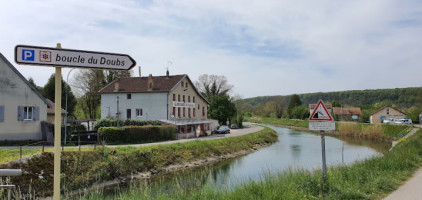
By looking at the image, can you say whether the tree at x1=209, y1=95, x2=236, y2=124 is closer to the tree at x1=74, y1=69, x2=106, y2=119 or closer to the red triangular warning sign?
the tree at x1=74, y1=69, x2=106, y2=119

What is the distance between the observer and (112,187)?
1698cm

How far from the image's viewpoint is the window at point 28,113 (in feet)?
79.4

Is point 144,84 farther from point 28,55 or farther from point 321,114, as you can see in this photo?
point 28,55

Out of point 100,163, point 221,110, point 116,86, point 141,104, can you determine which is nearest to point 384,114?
point 221,110

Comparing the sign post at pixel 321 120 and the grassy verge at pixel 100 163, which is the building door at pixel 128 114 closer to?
the grassy verge at pixel 100 163

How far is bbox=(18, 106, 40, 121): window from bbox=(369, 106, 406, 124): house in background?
62.3m

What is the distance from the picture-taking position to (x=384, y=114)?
67938 mm

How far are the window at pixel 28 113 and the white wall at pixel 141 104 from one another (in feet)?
45.9

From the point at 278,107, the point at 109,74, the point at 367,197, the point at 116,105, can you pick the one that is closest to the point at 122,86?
the point at 116,105

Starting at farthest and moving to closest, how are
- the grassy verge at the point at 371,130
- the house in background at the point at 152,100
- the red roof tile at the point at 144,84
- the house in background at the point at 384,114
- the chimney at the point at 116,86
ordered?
the house in background at the point at 384,114
the grassy verge at the point at 371,130
the chimney at the point at 116,86
the red roof tile at the point at 144,84
the house in background at the point at 152,100

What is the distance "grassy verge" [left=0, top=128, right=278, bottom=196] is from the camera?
14.6 metres

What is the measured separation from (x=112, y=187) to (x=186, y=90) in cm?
2576

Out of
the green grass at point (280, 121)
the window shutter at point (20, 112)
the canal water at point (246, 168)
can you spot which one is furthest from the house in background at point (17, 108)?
the green grass at point (280, 121)

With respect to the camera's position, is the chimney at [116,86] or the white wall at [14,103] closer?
the white wall at [14,103]
